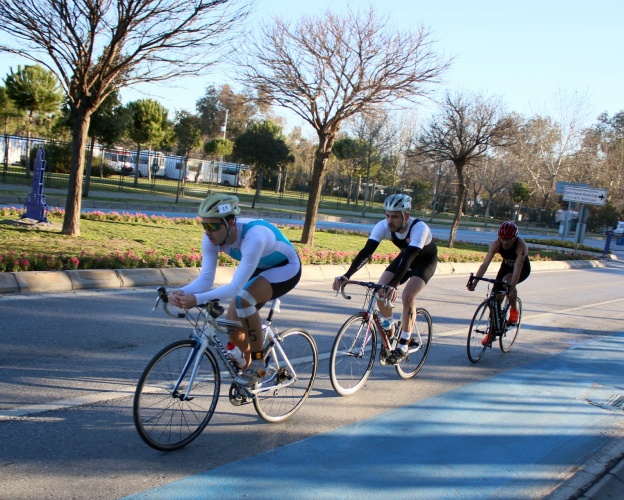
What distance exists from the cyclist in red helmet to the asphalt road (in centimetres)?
94

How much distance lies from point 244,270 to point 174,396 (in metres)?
1.02

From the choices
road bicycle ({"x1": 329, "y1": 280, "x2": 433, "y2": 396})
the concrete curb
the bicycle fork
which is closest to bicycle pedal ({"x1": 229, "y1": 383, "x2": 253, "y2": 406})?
the bicycle fork

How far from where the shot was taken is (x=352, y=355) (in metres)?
5.79

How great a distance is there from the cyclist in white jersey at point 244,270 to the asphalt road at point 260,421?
79 cm

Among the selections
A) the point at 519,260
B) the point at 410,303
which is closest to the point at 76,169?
the point at 410,303

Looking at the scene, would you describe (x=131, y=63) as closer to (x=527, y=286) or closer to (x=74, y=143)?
(x=74, y=143)

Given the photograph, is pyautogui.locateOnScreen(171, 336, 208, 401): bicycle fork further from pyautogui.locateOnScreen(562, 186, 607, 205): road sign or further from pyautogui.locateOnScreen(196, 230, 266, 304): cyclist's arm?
pyautogui.locateOnScreen(562, 186, 607, 205): road sign

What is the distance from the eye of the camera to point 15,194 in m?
21.0


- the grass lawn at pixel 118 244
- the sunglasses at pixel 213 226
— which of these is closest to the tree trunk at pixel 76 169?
the grass lawn at pixel 118 244

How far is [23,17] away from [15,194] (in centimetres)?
1145

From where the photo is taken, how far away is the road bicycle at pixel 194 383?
13.1 ft

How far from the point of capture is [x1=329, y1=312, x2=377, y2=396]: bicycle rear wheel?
563cm

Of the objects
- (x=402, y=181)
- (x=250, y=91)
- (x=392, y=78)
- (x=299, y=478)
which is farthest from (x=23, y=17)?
(x=402, y=181)

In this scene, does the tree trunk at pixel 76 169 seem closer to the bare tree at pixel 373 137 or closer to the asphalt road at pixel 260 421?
the asphalt road at pixel 260 421
